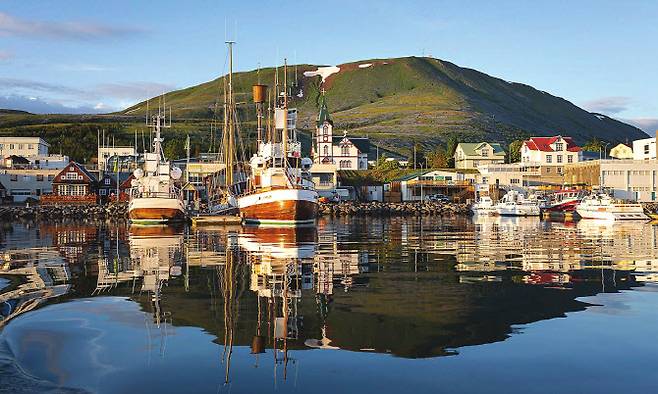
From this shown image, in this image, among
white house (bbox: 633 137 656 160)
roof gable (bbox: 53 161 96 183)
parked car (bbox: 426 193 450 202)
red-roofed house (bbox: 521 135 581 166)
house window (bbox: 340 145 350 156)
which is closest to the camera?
roof gable (bbox: 53 161 96 183)

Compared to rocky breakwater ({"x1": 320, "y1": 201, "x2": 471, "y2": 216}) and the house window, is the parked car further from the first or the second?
the house window

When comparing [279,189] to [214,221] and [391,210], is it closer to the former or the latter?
[214,221]

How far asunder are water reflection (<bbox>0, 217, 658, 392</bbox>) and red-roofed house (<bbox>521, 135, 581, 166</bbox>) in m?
94.3

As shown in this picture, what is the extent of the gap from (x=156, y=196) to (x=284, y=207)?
13764mm

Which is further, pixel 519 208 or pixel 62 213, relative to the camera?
pixel 519 208

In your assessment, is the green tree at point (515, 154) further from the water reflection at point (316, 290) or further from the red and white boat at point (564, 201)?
the water reflection at point (316, 290)

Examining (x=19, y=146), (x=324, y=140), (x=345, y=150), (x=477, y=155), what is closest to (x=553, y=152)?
(x=477, y=155)

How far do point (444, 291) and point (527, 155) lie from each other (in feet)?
378

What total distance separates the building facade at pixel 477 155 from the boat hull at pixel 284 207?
266 feet

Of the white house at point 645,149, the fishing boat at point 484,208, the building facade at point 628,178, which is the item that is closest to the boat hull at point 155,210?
the fishing boat at point 484,208

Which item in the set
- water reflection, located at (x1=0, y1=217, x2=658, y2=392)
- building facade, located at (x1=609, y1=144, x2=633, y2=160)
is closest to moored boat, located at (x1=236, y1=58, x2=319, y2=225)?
water reflection, located at (x1=0, y1=217, x2=658, y2=392)

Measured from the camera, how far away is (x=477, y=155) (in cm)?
13488

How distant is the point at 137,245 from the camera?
36812 mm

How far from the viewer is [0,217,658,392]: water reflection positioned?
12.3 metres
